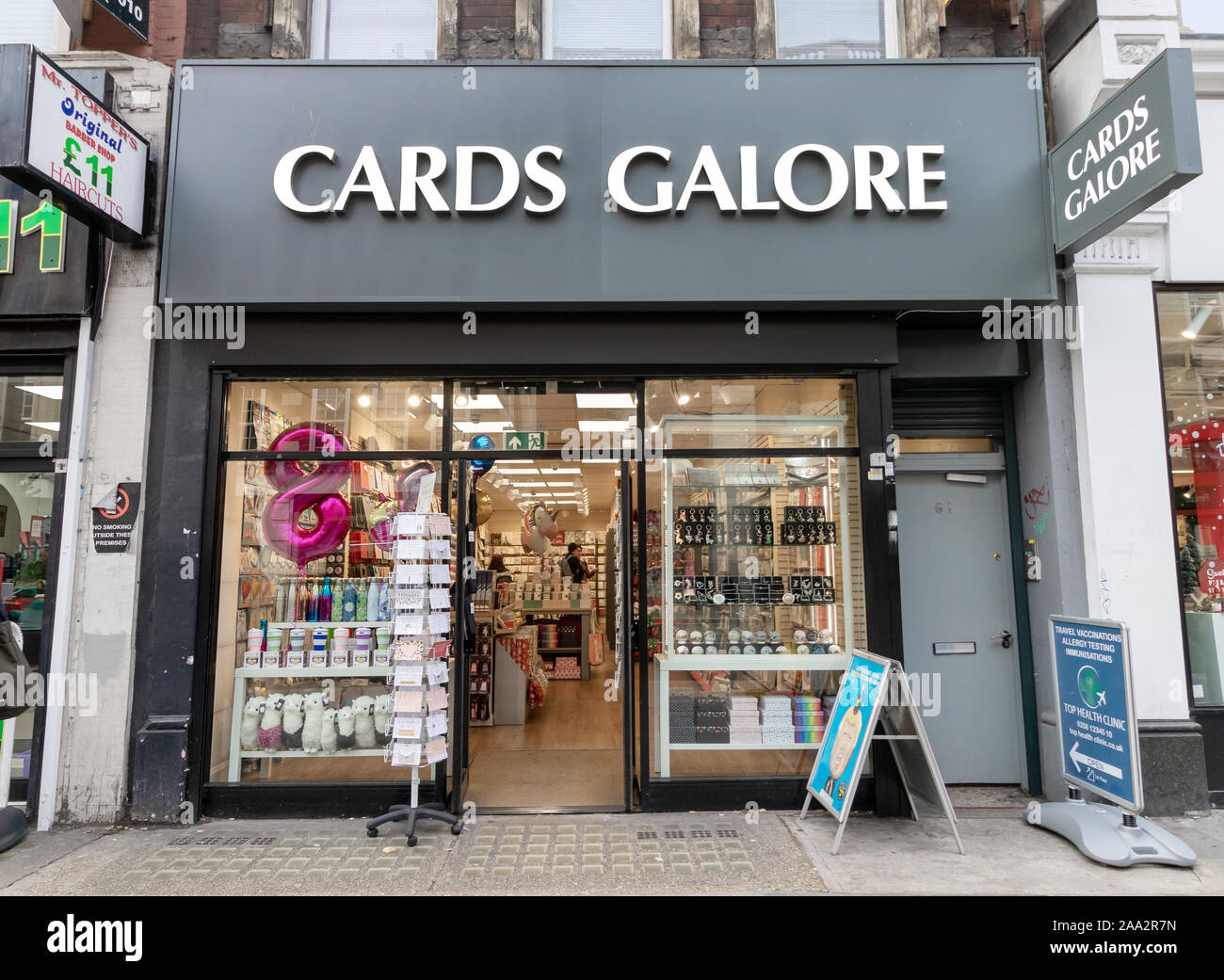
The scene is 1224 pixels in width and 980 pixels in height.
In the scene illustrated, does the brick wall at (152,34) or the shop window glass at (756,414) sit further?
the brick wall at (152,34)

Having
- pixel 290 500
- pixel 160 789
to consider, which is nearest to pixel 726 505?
pixel 290 500

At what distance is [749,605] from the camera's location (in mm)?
5754

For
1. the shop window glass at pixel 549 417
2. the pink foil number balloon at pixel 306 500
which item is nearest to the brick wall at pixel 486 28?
the shop window glass at pixel 549 417

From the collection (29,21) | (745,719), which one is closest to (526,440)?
(745,719)

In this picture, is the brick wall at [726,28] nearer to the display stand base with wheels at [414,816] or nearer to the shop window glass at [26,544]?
the display stand base with wheels at [414,816]

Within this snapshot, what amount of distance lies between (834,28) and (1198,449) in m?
4.55

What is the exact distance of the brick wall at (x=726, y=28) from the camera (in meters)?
5.89

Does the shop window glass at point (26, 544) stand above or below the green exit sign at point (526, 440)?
below

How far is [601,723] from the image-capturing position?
7996mm

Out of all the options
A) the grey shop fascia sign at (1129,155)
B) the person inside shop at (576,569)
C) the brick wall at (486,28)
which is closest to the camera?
the grey shop fascia sign at (1129,155)

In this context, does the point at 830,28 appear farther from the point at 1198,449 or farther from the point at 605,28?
the point at 1198,449

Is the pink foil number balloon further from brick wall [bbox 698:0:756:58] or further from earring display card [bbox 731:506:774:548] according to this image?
brick wall [bbox 698:0:756:58]

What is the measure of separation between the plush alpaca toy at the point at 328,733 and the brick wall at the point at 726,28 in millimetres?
6083

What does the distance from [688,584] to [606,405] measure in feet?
5.16
